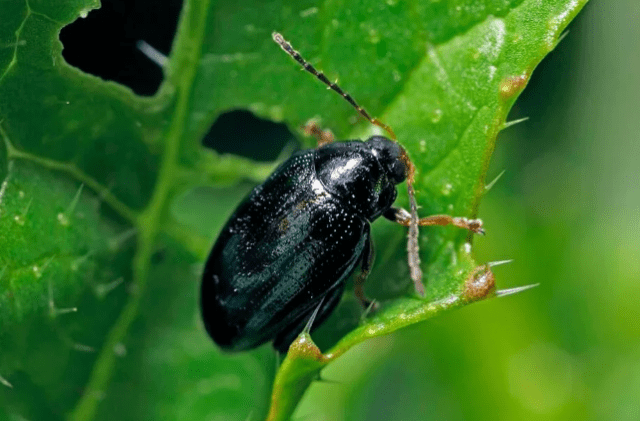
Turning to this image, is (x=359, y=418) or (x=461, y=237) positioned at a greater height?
(x=461, y=237)

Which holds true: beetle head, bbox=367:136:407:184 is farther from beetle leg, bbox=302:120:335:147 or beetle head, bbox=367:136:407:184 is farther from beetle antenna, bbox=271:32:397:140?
beetle leg, bbox=302:120:335:147

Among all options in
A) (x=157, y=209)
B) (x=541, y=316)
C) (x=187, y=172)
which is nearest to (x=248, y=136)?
(x=187, y=172)

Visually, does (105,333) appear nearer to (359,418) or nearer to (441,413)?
(359,418)

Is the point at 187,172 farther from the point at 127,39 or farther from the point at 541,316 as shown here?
the point at 541,316

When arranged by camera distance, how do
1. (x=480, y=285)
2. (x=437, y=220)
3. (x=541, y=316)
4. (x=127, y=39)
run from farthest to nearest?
(x=541, y=316), (x=127, y=39), (x=437, y=220), (x=480, y=285)

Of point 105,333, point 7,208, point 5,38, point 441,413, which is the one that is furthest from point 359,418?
point 5,38

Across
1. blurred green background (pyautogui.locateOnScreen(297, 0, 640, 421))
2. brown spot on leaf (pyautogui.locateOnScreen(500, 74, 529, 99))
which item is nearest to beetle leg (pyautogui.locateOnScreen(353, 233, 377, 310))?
brown spot on leaf (pyautogui.locateOnScreen(500, 74, 529, 99))

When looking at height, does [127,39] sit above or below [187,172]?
above
